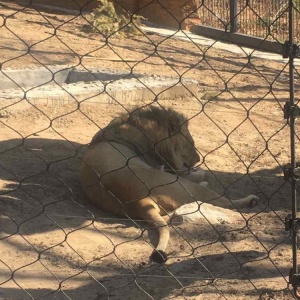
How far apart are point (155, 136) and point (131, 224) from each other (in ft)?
3.94

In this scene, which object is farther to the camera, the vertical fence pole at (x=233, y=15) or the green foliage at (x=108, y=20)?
the green foliage at (x=108, y=20)

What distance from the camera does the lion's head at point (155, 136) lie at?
551 centimetres

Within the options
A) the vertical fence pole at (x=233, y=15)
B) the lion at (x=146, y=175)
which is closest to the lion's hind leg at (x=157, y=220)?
the lion at (x=146, y=175)

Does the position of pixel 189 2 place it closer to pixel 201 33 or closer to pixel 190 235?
pixel 201 33

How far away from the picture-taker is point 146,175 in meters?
4.91

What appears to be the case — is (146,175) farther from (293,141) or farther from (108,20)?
(108,20)

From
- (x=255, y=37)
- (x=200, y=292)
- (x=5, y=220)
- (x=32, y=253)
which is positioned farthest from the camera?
(x=255, y=37)

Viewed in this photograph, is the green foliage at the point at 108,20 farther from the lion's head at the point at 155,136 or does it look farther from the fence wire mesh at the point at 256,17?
the lion's head at the point at 155,136

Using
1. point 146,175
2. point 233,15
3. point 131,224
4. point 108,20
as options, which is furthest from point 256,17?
point 131,224

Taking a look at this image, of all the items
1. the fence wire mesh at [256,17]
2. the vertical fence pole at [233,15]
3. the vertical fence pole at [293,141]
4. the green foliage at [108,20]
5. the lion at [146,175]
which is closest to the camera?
the vertical fence pole at [293,141]

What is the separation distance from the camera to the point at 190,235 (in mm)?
4453

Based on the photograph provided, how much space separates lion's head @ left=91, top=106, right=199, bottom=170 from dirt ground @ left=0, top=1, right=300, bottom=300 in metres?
0.25

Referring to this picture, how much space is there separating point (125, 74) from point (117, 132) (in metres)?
2.18

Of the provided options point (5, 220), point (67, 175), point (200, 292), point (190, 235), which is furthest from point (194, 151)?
point (200, 292)
